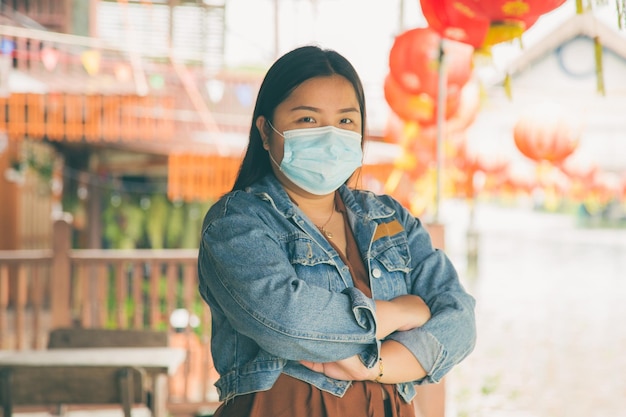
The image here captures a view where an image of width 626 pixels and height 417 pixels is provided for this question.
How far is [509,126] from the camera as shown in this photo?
11.1 m

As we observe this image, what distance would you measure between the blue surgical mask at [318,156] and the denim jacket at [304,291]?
2.5 inches

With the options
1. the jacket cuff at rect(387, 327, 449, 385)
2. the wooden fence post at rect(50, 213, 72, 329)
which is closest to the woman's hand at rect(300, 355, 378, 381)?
the jacket cuff at rect(387, 327, 449, 385)

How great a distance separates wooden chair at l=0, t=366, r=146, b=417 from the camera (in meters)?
2.83

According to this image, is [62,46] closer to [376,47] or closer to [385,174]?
[376,47]

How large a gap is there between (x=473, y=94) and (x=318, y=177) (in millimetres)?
2944

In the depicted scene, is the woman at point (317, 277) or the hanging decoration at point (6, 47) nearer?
the woman at point (317, 277)

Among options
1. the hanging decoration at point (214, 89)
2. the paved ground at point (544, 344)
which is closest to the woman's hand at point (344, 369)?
the paved ground at point (544, 344)

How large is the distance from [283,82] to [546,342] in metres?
8.76

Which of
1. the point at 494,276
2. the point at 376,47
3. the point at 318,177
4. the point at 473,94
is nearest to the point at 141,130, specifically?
the point at 376,47

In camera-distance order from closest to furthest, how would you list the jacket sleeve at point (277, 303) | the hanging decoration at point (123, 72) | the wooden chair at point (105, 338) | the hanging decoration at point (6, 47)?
1. the jacket sleeve at point (277, 303)
2. the wooden chair at point (105, 338)
3. the hanging decoration at point (6, 47)
4. the hanging decoration at point (123, 72)

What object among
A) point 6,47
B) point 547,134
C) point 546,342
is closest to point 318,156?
point 547,134

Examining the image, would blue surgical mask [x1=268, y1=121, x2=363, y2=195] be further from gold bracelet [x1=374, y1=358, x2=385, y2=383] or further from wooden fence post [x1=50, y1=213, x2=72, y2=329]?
wooden fence post [x1=50, y1=213, x2=72, y2=329]

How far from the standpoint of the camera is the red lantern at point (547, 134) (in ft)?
20.9

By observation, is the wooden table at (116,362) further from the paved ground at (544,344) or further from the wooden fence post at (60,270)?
the wooden fence post at (60,270)
